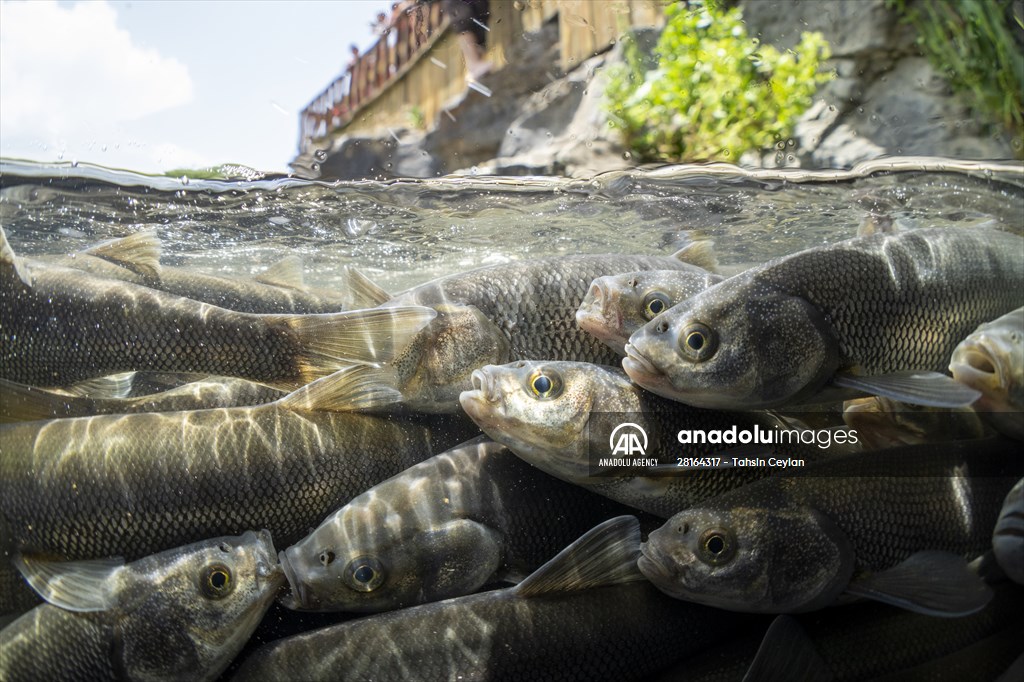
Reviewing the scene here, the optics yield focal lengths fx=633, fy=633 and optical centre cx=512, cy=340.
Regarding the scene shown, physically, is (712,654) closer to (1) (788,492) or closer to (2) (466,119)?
(1) (788,492)

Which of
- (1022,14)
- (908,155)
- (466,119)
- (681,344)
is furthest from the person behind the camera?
(1022,14)

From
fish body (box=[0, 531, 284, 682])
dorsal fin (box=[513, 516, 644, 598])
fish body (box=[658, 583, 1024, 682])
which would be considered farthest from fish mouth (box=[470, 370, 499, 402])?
fish body (box=[658, 583, 1024, 682])

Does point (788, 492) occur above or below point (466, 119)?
below

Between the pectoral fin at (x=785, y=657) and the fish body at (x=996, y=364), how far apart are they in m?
0.93

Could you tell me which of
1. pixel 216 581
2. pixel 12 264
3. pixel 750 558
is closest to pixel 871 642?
pixel 750 558

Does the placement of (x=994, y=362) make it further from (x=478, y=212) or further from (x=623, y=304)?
(x=478, y=212)

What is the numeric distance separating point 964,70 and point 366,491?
316cm

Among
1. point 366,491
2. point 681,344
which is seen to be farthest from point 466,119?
point 366,491

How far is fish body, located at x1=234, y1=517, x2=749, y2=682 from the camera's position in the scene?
195 cm

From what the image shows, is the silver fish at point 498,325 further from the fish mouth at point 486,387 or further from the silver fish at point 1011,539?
the silver fish at point 1011,539

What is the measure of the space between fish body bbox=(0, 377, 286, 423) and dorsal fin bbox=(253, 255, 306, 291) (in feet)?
2.58

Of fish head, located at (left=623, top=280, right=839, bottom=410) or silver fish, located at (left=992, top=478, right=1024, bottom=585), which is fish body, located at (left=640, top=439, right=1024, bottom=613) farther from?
fish head, located at (left=623, top=280, right=839, bottom=410)

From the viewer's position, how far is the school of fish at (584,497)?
192 cm

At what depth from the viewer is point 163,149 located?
2486 millimetres
